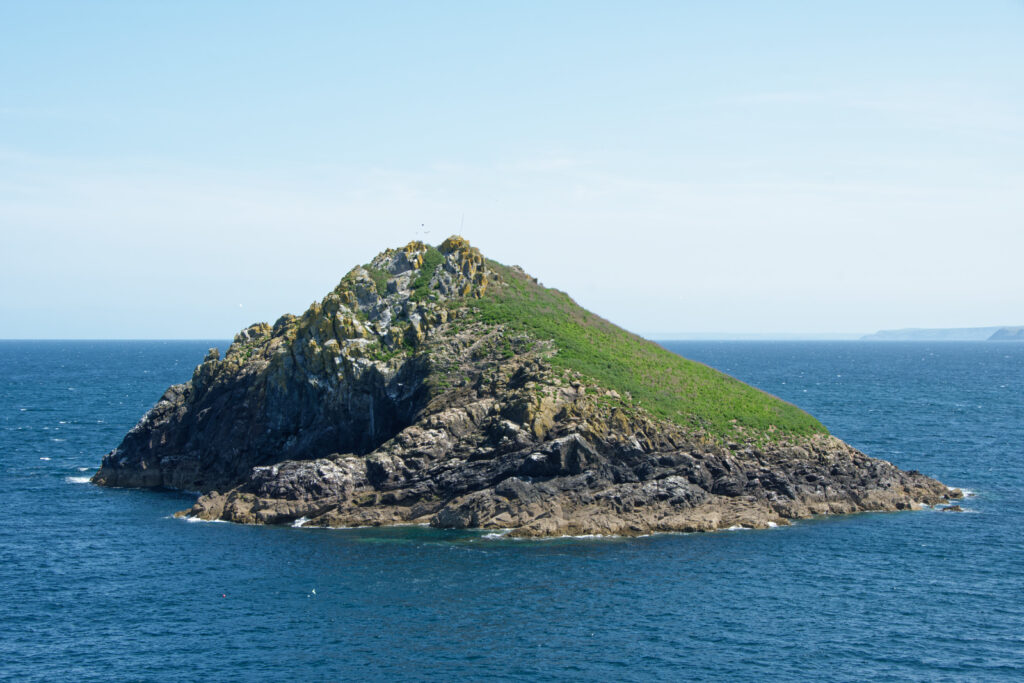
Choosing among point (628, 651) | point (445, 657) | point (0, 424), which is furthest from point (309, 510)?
point (0, 424)

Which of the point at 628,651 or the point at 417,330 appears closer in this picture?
the point at 628,651

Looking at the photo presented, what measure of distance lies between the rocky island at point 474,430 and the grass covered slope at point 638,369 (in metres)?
0.26

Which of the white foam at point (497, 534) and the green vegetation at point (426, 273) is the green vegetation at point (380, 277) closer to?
the green vegetation at point (426, 273)

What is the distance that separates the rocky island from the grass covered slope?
258 millimetres

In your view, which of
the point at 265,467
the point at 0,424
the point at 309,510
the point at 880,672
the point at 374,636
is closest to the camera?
the point at 880,672

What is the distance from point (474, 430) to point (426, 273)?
22.5 metres

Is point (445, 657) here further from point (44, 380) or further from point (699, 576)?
point (44, 380)

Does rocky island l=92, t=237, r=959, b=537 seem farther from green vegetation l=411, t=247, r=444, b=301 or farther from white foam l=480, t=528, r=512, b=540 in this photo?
white foam l=480, t=528, r=512, b=540

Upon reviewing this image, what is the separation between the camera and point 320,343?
280 feet

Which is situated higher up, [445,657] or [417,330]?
[417,330]

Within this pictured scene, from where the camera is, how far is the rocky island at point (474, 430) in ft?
233

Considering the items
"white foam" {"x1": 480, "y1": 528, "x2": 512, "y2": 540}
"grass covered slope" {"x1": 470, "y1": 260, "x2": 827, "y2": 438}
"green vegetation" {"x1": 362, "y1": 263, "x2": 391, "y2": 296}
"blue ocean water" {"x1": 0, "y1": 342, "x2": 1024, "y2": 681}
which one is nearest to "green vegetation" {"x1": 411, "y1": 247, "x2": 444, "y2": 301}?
"green vegetation" {"x1": 362, "y1": 263, "x2": 391, "y2": 296}

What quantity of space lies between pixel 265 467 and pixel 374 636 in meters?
32.4

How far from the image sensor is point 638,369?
86250mm
